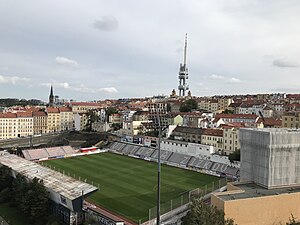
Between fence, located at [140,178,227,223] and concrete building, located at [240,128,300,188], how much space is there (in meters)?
5.44

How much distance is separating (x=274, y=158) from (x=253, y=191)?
2965mm

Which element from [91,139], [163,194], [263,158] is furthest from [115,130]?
[263,158]

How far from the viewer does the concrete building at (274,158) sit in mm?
22764

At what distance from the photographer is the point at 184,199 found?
27609 millimetres

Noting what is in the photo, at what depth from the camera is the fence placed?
24.5 m

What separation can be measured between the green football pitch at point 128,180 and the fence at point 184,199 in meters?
0.56

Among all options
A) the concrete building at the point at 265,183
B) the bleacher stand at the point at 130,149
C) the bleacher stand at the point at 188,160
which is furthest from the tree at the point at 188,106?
the concrete building at the point at 265,183

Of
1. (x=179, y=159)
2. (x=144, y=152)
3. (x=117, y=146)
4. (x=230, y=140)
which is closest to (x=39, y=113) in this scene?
(x=117, y=146)

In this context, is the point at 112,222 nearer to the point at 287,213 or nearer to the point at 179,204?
the point at 179,204

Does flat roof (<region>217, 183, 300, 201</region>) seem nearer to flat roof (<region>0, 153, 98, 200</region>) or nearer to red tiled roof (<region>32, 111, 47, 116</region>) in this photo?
flat roof (<region>0, 153, 98, 200</region>)

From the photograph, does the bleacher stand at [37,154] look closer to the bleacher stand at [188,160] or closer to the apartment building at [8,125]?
the bleacher stand at [188,160]

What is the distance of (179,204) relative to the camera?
85.7 ft

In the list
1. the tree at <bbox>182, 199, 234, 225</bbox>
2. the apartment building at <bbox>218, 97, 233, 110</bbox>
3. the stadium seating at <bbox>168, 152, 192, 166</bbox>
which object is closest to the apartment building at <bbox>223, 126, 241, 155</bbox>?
the stadium seating at <bbox>168, 152, 192, 166</bbox>

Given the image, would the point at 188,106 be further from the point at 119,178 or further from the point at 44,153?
the point at 119,178
